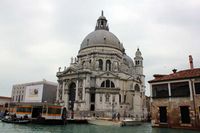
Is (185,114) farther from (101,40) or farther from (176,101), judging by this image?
(101,40)

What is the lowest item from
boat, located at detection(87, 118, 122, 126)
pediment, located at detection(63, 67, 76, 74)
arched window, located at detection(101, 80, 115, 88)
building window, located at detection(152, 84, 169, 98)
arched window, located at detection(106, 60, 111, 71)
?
boat, located at detection(87, 118, 122, 126)

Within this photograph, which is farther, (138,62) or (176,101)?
(138,62)

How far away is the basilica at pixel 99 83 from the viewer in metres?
43.1

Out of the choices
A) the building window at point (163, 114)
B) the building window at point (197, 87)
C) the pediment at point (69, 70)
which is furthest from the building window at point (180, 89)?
the pediment at point (69, 70)

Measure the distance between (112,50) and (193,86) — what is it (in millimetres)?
32214

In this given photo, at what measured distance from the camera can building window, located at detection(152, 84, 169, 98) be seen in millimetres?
22409

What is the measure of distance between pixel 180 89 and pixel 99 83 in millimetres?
24787

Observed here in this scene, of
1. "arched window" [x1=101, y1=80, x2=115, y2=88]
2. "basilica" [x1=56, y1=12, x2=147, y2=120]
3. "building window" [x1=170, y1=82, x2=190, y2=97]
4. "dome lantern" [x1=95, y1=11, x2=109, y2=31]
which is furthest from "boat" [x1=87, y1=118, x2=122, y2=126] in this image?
"dome lantern" [x1=95, y1=11, x2=109, y2=31]

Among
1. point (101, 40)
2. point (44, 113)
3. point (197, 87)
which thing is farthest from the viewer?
point (101, 40)

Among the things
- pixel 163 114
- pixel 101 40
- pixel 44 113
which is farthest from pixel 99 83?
pixel 163 114

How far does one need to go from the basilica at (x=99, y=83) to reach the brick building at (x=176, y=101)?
67.8 feet

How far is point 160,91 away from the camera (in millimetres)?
22922

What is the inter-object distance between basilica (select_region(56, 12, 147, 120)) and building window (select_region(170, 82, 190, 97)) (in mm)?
22314

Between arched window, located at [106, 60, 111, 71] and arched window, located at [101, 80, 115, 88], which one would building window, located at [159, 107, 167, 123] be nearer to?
arched window, located at [101, 80, 115, 88]
